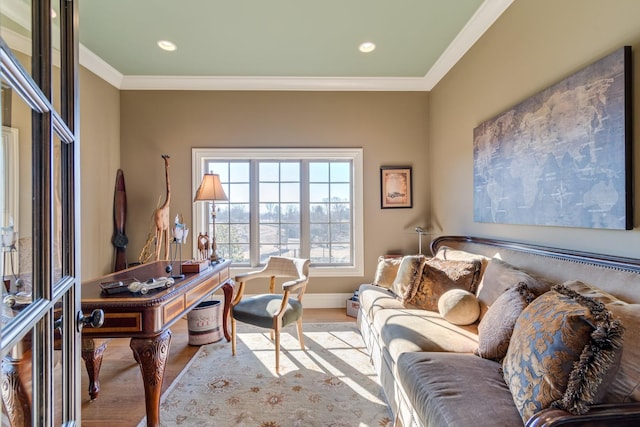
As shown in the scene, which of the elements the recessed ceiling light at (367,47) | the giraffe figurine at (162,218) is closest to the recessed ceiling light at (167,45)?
the giraffe figurine at (162,218)

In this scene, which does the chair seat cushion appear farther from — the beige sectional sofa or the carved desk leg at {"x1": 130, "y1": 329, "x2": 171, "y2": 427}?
the carved desk leg at {"x1": 130, "y1": 329, "x2": 171, "y2": 427}

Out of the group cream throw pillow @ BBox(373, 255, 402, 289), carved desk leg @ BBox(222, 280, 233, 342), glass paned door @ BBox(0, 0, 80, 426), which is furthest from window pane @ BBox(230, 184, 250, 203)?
glass paned door @ BBox(0, 0, 80, 426)

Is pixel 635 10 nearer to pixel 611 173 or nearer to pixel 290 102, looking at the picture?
pixel 611 173

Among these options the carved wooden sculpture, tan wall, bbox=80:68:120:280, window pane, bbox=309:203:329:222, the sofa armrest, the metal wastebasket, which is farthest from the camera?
window pane, bbox=309:203:329:222

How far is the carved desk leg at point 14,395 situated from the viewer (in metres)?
0.63

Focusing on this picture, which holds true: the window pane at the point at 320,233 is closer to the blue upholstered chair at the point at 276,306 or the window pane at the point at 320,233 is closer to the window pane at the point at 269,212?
the window pane at the point at 269,212

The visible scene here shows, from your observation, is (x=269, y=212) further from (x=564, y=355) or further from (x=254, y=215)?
(x=564, y=355)

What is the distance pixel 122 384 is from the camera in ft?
7.25

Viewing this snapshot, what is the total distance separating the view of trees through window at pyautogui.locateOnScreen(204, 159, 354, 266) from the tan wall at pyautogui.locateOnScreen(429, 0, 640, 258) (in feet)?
3.98

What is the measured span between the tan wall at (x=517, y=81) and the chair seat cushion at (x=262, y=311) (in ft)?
5.87

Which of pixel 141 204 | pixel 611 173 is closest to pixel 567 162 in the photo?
pixel 611 173

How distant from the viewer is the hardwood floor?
188cm

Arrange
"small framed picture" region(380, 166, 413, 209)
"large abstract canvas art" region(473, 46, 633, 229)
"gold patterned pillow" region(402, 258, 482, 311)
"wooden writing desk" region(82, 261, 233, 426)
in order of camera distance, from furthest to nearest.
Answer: "small framed picture" region(380, 166, 413, 209) → "gold patterned pillow" region(402, 258, 482, 311) → "wooden writing desk" region(82, 261, 233, 426) → "large abstract canvas art" region(473, 46, 633, 229)

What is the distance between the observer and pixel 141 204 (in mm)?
3719
